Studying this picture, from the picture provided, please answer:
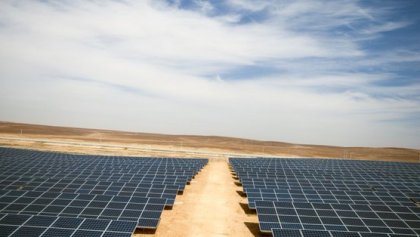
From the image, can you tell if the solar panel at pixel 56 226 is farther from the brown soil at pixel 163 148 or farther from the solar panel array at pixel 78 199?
the brown soil at pixel 163 148

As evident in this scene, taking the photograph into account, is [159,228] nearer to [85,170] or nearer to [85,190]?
[85,190]

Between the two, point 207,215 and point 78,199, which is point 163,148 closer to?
point 207,215

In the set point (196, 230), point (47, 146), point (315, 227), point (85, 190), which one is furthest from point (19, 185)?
point (47, 146)

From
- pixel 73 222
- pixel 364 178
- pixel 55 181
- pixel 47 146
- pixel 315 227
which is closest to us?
pixel 73 222

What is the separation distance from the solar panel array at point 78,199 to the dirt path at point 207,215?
1.08 metres

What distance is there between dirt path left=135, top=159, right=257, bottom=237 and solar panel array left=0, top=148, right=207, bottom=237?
1.08 metres

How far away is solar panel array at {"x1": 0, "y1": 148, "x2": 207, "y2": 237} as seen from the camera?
11.6 m

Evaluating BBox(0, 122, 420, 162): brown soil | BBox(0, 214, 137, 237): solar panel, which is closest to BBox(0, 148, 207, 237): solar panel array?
BBox(0, 214, 137, 237): solar panel

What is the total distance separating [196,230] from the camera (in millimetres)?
15977

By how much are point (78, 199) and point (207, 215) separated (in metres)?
7.54

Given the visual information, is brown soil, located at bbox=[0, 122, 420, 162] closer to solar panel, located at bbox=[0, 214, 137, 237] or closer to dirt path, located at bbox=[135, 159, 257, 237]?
dirt path, located at bbox=[135, 159, 257, 237]

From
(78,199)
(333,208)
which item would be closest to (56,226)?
(78,199)

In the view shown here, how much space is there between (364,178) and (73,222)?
2658 cm

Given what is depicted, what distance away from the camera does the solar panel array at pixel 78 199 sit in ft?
38.2
